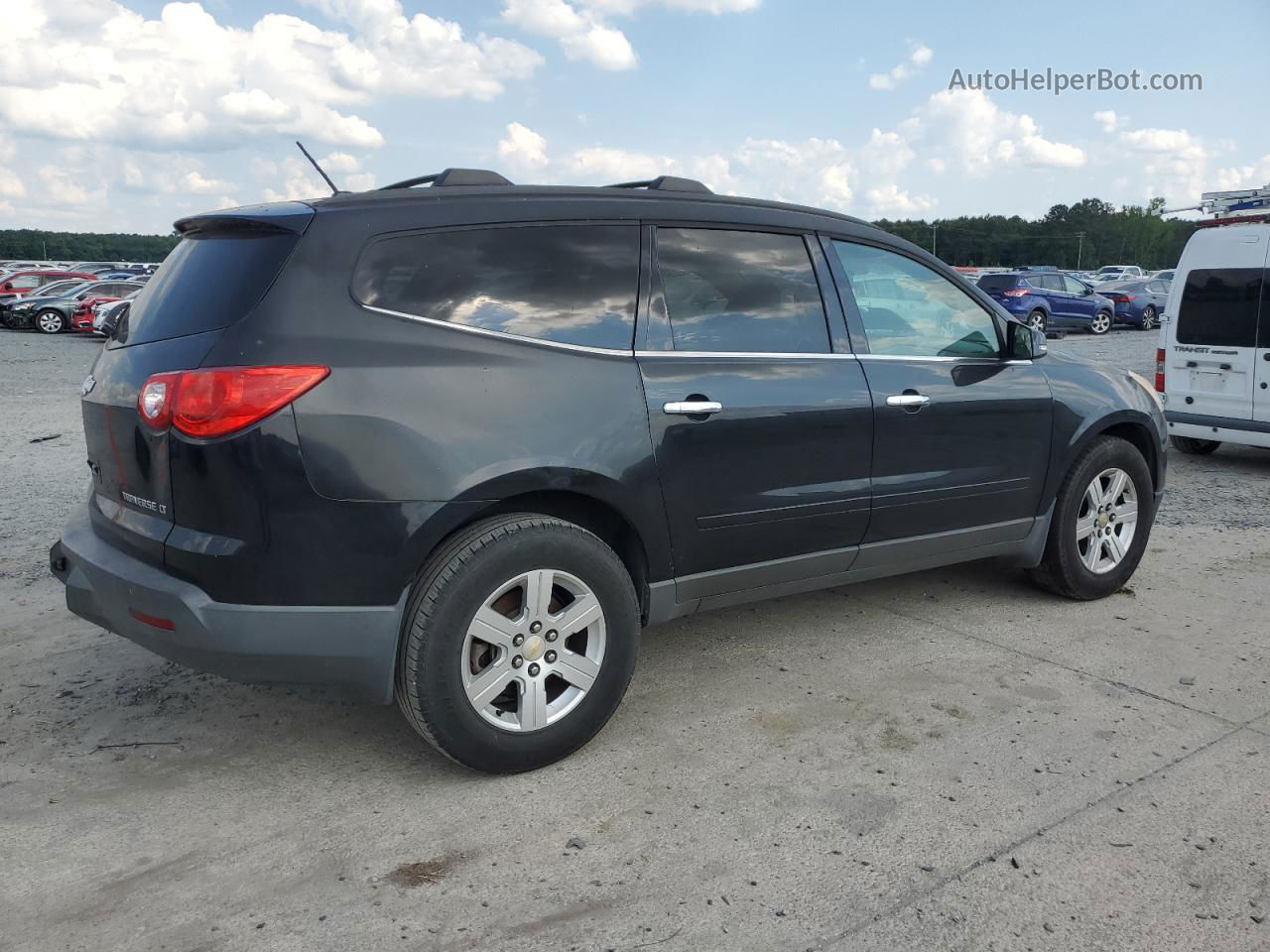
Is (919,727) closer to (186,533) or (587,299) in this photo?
(587,299)

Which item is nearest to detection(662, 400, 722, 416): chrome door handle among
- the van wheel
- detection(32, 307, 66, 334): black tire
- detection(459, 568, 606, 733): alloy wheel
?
the van wheel

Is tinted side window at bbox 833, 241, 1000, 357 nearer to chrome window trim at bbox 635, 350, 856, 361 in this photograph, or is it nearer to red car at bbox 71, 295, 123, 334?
chrome window trim at bbox 635, 350, 856, 361

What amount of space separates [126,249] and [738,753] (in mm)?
120069

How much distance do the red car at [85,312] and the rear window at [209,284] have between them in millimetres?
27931

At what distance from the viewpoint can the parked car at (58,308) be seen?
1128 inches

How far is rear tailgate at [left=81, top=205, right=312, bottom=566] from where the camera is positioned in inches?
121

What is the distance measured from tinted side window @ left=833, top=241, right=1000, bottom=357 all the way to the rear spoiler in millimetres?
2113

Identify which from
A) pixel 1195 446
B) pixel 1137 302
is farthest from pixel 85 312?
pixel 1137 302

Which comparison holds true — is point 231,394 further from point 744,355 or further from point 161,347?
point 744,355

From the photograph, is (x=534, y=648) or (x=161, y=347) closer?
(x=161, y=347)

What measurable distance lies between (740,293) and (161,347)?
199 centimetres

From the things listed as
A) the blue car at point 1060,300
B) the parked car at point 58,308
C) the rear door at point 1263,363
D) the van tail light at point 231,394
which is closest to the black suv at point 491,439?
the van tail light at point 231,394

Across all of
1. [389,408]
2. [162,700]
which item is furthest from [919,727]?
[162,700]

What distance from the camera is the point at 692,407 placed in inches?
143
